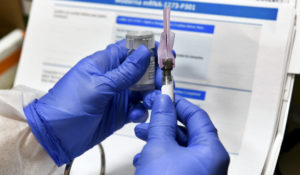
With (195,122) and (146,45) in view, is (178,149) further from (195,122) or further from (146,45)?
(146,45)

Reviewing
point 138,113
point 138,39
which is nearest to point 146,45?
point 138,39

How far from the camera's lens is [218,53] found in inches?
29.4

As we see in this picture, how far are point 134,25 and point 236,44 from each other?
30cm

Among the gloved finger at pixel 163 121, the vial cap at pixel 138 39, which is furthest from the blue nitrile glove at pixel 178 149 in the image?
the vial cap at pixel 138 39

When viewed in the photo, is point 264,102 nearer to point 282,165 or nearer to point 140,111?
point 282,165

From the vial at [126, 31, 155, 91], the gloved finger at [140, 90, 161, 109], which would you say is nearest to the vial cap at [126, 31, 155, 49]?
the vial at [126, 31, 155, 91]

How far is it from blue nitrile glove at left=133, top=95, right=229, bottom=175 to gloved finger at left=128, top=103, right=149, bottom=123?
0.09m

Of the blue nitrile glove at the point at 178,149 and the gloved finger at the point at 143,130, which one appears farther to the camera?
the gloved finger at the point at 143,130

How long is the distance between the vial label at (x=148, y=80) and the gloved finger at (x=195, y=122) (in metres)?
0.09

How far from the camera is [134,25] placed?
0.80 meters

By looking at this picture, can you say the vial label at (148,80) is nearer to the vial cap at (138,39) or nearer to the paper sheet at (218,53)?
the vial cap at (138,39)

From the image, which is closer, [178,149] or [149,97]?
[178,149]

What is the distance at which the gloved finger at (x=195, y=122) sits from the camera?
1.72 feet

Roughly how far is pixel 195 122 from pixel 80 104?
0.25 meters
